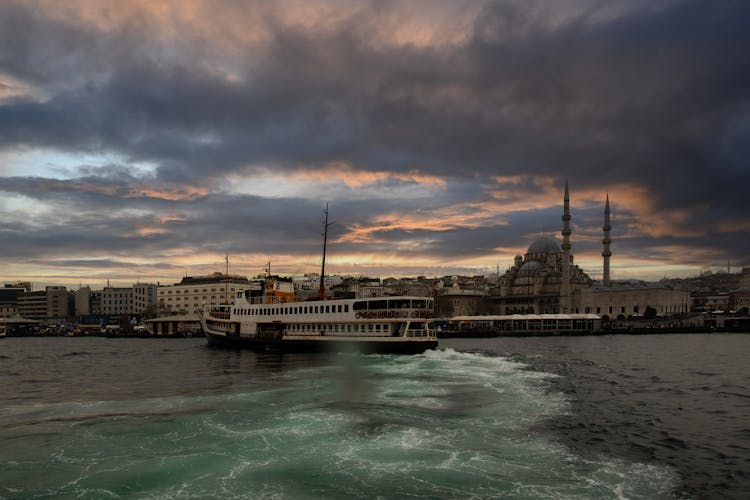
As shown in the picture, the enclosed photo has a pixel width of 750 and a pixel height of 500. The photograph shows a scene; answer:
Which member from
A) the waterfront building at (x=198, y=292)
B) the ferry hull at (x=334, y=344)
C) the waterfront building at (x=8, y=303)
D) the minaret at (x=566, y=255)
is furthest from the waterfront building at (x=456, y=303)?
the waterfront building at (x=8, y=303)

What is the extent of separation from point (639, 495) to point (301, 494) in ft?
27.6

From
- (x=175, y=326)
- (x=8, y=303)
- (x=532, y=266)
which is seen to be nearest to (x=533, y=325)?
(x=532, y=266)

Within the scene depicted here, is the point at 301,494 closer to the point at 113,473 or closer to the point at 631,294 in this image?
the point at 113,473

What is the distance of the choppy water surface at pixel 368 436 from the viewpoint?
1400 centimetres

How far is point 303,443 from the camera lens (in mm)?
17609

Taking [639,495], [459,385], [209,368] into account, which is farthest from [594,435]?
[209,368]

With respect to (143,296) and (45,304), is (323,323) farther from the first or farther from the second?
(45,304)

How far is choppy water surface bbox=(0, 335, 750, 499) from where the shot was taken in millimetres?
14000

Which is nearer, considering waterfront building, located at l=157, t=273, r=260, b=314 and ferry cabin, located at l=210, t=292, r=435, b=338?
ferry cabin, located at l=210, t=292, r=435, b=338

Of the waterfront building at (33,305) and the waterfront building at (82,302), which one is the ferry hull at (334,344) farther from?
the waterfront building at (33,305)

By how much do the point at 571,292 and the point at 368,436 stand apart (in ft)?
533

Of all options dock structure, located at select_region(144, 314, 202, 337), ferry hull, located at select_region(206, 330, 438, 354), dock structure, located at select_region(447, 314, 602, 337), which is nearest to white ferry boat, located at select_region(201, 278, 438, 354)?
ferry hull, located at select_region(206, 330, 438, 354)

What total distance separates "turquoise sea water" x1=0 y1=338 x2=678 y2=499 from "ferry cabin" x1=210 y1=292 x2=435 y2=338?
16.0 m

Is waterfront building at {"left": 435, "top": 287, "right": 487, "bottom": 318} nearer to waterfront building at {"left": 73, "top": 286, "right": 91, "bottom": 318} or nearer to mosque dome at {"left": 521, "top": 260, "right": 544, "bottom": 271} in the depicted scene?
mosque dome at {"left": 521, "top": 260, "right": 544, "bottom": 271}
